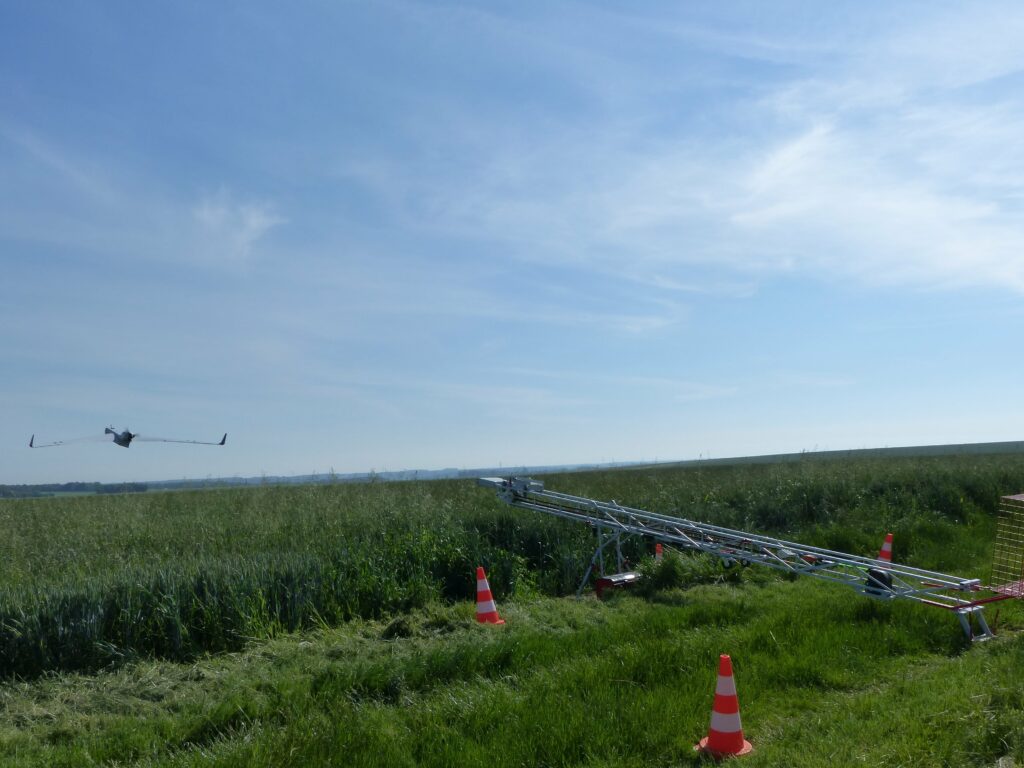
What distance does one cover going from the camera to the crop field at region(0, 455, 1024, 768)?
5613mm

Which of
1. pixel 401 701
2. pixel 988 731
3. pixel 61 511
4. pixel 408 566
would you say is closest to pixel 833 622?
pixel 988 731

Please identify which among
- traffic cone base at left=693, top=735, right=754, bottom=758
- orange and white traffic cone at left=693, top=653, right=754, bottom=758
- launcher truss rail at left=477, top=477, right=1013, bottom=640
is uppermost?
launcher truss rail at left=477, top=477, right=1013, bottom=640

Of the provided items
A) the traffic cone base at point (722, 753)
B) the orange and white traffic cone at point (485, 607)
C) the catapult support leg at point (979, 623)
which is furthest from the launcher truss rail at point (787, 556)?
the traffic cone base at point (722, 753)

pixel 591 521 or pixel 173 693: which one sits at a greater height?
pixel 591 521

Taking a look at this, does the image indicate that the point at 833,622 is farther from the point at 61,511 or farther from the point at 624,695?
the point at 61,511

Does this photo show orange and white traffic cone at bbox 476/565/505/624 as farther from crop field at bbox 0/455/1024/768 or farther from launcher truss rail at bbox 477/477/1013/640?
launcher truss rail at bbox 477/477/1013/640

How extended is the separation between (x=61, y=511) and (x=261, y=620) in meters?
13.7

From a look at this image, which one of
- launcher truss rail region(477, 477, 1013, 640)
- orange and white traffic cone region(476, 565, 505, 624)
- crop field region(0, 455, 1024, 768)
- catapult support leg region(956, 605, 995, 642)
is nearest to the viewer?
crop field region(0, 455, 1024, 768)

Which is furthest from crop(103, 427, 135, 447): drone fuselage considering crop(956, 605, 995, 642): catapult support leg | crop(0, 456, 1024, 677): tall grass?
crop(956, 605, 995, 642): catapult support leg

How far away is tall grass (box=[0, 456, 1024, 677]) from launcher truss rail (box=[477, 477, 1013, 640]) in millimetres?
1182

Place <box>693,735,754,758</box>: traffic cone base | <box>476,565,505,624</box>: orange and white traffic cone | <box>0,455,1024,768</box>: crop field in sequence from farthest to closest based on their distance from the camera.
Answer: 1. <box>476,565,505,624</box>: orange and white traffic cone
2. <box>0,455,1024,768</box>: crop field
3. <box>693,735,754,758</box>: traffic cone base

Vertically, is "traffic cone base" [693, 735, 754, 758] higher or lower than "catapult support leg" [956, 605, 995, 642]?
lower

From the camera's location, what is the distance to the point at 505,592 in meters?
12.4

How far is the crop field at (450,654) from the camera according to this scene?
18.4 feet
